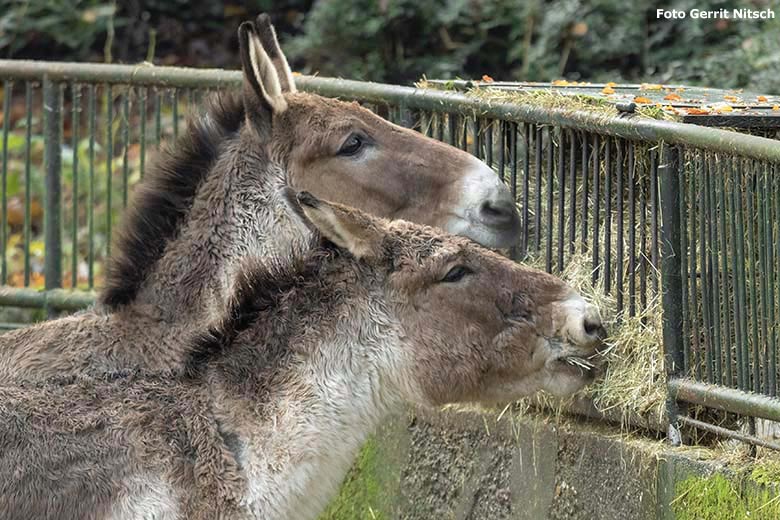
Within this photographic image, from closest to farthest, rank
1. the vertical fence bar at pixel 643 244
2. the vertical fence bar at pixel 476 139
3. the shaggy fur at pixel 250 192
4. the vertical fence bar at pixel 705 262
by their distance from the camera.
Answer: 1. the vertical fence bar at pixel 705 262
2. the vertical fence bar at pixel 643 244
3. the shaggy fur at pixel 250 192
4. the vertical fence bar at pixel 476 139

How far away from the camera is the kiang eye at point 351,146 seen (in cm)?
647

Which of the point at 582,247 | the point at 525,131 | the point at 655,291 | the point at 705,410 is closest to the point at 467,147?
the point at 525,131

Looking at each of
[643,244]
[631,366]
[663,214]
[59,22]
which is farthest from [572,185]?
[59,22]

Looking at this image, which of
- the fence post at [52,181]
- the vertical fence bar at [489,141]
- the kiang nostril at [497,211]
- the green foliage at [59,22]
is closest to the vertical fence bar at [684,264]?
the kiang nostril at [497,211]

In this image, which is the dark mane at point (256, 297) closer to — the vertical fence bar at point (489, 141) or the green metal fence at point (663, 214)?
the green metal fence at point (663, 214)

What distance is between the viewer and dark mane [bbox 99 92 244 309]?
5.99 metres

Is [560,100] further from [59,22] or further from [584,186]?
[59,22]

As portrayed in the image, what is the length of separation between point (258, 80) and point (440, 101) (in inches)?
40.3

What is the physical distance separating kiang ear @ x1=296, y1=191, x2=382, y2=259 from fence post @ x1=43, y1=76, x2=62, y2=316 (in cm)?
396

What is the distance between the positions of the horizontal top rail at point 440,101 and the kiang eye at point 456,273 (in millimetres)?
1008

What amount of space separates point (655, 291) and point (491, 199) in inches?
31.7

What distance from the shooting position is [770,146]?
5.05 meters

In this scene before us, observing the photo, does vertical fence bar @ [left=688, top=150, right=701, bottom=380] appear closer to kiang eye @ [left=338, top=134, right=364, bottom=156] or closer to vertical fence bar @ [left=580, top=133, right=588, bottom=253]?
vertical fence bar @ [left=580, top=133, right=588, bottom=253]

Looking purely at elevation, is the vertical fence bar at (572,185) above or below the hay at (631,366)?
above
